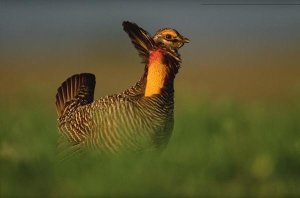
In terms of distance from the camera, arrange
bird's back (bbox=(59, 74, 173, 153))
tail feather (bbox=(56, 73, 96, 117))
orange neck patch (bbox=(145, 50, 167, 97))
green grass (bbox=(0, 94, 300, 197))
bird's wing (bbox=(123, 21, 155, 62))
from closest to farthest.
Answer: green grass (bbox=(0, 94, 300, 197))
bird's back (bbox=(59, 74, 173, 153))
orange neck patch (bbox=(145, 50, 167, 97))
bird's wing (bbox=(123, 21, 155, 62))
tail feather (bbox=(56, 73, 96, 117))

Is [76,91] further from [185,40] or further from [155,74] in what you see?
[185,40]

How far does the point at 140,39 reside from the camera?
283 inches

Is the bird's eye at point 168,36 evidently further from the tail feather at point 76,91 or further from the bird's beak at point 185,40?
the tail feather at point 76,91

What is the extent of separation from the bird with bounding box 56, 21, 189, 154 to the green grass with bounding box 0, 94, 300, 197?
17cm

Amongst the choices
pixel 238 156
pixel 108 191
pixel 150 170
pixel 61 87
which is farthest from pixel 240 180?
pixel 61 87

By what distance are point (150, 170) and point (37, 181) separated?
750mm

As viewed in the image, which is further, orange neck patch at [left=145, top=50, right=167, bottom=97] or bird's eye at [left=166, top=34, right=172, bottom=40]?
bird's eye at [left=166, top=34, right=172, bottom=40]

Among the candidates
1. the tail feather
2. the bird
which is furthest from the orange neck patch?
the tail feather

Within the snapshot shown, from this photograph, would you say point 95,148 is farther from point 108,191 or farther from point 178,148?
point 108,191

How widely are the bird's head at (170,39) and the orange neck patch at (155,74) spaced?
10 cm

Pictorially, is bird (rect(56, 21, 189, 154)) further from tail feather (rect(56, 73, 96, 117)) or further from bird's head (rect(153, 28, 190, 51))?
tail feather (rect(56, 73, 96, 117))

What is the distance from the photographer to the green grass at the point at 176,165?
217 inches

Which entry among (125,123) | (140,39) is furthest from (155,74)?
(125,123)

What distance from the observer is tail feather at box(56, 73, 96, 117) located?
7.64 m
